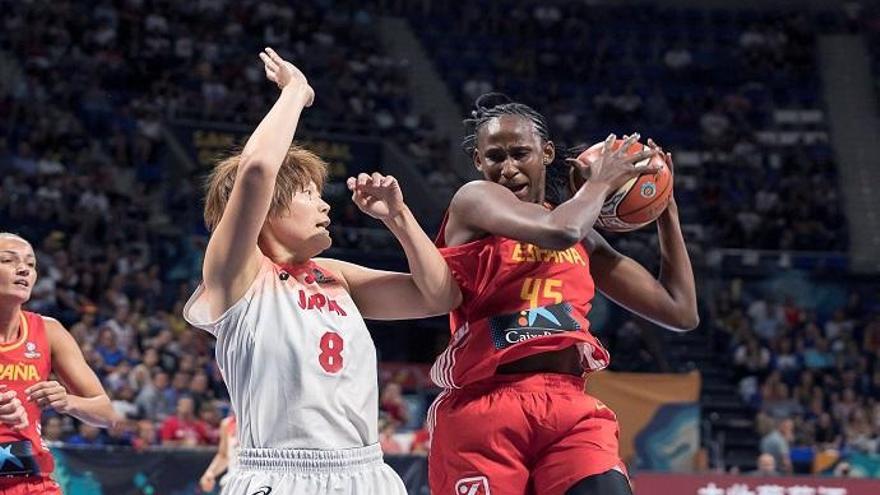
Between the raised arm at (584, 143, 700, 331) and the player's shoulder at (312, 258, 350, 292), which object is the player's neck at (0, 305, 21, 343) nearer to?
the player's shoulder at (312, 258, 350, 292)

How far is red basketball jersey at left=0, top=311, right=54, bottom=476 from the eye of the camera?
17.2 feet

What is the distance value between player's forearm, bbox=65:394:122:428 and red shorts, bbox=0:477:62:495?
0.93 ft

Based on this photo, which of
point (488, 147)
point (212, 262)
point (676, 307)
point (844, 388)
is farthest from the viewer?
point (844, 388)

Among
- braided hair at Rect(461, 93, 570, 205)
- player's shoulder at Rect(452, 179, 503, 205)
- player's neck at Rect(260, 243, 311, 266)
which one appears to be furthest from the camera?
braided hair at Rect(461, 93, 570, 205)

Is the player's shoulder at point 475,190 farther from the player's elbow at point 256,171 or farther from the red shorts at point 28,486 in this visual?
the red shorts at point 28,486

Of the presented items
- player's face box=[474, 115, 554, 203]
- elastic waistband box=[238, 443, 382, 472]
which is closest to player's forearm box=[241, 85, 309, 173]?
elastic waistband box=[238, 443, 382, 472]

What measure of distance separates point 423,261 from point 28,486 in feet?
7.48

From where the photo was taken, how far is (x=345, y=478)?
3.49m

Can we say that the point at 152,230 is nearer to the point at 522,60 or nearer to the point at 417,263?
the point at 522,60

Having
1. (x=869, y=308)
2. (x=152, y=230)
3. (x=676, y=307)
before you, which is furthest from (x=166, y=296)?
(x=676, y=307)

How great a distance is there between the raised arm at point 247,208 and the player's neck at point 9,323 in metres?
2.19

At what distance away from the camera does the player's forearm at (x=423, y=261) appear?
3.72m

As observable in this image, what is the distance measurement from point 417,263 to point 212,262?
0.61 meters

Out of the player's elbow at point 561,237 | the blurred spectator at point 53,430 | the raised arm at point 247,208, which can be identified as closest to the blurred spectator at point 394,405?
the blurred spectator at point 53,430
